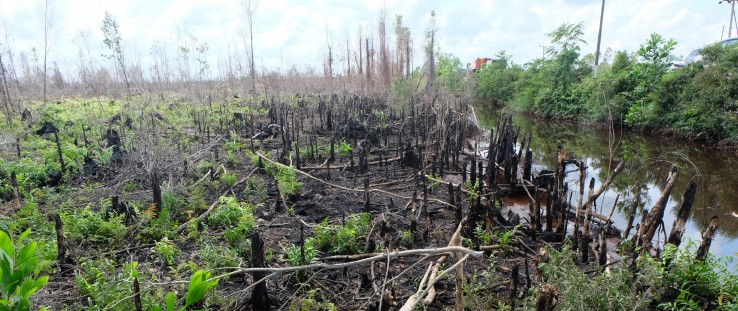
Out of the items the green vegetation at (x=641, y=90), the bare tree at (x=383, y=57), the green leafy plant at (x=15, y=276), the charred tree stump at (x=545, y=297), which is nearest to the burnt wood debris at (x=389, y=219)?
the charred tree stump at (x=545, y=297)

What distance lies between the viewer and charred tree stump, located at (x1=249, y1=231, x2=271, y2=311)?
3.03 m

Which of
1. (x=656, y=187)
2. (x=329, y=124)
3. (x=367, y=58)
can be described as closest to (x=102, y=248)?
(x=329, y=124)

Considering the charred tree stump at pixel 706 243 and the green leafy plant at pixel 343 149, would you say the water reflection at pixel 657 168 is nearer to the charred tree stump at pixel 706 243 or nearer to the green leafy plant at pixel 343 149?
the charred tree stump at pixel 706 243

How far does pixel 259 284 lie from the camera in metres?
3.05

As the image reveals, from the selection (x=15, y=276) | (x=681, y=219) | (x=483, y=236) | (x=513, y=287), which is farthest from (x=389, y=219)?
(x=15, y=276)

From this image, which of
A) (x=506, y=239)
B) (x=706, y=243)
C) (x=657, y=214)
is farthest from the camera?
(x=506, y=239)

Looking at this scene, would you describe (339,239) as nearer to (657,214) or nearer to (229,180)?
(229,180)

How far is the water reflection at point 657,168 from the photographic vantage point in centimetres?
586

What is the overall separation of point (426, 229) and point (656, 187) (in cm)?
619

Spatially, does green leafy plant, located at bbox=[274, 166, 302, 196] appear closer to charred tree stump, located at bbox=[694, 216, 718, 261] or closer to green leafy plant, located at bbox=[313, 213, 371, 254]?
green leafy plant, located at bbox=[313, 213, 371, 254]

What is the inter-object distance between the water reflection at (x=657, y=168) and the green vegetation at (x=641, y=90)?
0.64 m

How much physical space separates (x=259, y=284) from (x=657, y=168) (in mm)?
9879

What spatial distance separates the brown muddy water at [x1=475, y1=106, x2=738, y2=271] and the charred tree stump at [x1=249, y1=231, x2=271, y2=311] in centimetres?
337

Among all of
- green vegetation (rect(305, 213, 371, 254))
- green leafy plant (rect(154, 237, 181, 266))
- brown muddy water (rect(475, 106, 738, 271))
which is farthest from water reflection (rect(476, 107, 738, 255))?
green leafy plant (rect(154, 237, 181, 266))
